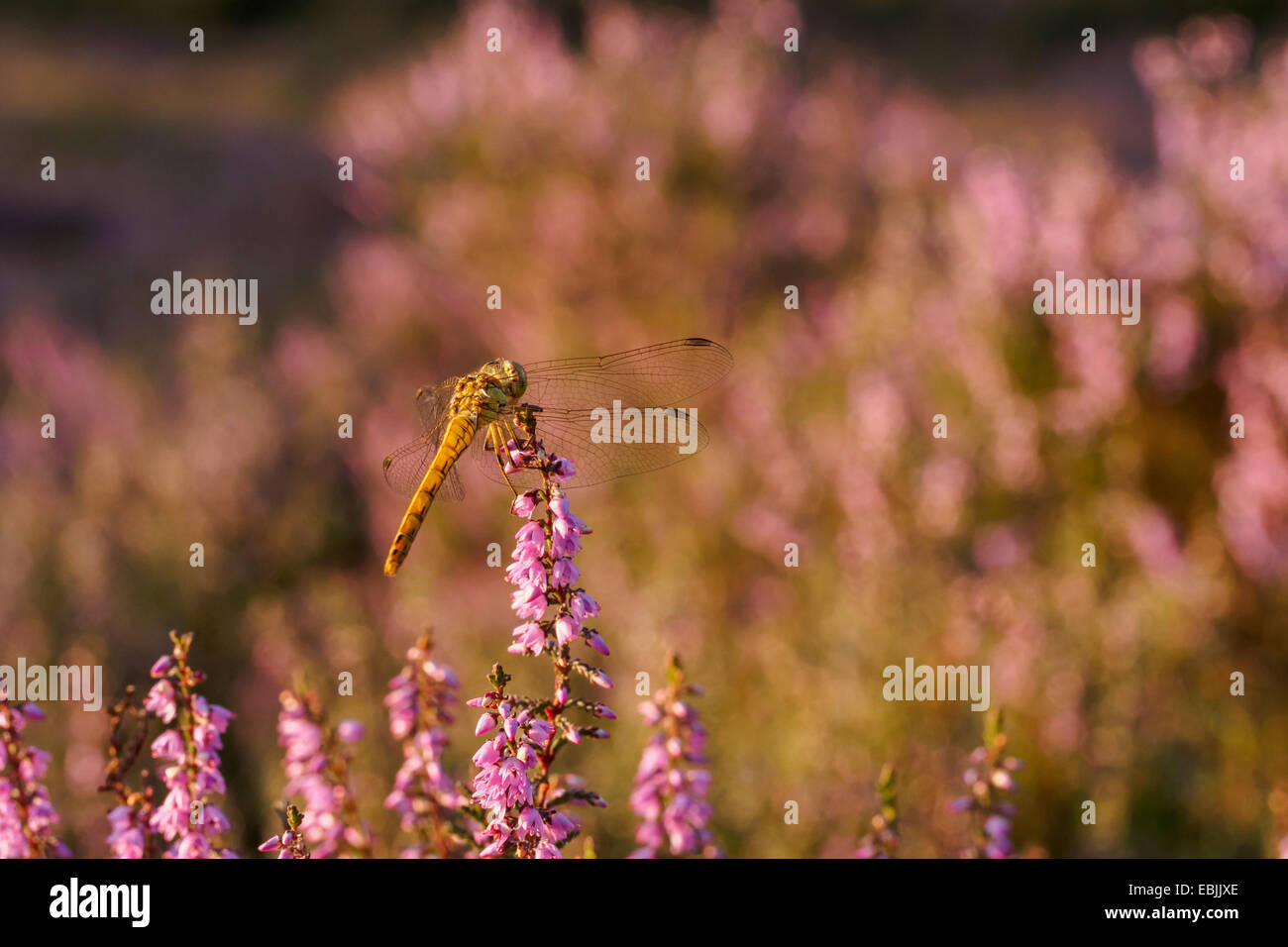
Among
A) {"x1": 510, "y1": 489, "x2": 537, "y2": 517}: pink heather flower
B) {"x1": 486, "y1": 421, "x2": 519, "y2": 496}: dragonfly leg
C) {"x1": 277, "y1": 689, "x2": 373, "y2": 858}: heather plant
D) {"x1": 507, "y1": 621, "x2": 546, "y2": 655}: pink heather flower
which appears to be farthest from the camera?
{"x1": 486, "y1": 421, "x2": 519, "y2": 496}: dragonfly leg

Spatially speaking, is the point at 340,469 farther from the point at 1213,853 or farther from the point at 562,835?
the point at 562,835

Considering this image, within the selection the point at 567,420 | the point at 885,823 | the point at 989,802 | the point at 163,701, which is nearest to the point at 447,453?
the point at 567,420

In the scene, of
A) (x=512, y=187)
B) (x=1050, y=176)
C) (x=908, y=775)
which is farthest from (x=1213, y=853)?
(x=512, y=187)

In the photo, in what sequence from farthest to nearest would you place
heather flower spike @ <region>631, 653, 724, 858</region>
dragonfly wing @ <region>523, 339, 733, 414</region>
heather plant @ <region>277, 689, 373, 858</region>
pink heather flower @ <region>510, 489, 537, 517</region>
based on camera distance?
1. dragonfly wing @ <region>523, 339, 733, 414</region>
2. heather plant @ <region>277, 689, 373, 858</region>
3. heather flower spike @ <region>631, 653, 724, 858</region>
4. pink heather flower @ <region>510, 489, 537, 517</region>

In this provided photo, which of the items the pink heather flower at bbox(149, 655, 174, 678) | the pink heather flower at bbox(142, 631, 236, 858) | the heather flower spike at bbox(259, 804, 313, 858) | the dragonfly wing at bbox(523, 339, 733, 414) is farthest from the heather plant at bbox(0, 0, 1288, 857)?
the dragonfly wing at bbox(523, 339, 733, 414)

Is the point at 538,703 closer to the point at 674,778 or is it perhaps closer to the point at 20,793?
the point at 674,778

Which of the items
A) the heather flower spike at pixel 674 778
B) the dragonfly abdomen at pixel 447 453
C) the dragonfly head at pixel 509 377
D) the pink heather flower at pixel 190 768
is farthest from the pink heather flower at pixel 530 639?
the dragonfly head at pixel 509 377

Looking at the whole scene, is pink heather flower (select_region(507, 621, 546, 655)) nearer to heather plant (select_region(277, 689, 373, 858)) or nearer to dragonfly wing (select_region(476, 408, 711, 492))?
heather plant (select_region(277, 689, 373, 858))

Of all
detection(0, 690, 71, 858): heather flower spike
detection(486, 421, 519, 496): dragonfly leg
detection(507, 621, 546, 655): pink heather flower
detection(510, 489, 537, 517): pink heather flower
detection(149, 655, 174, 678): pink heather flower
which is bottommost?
detection(0, 690, 71, 858): heather flower spike
